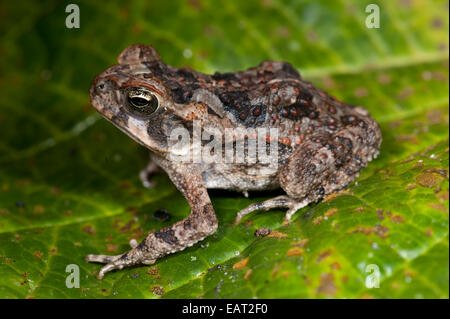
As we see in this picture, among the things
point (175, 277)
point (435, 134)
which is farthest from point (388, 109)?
point (175, 277)

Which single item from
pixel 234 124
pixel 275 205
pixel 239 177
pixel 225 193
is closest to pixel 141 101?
pixel 234 124

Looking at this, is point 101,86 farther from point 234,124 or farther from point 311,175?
point 311,175

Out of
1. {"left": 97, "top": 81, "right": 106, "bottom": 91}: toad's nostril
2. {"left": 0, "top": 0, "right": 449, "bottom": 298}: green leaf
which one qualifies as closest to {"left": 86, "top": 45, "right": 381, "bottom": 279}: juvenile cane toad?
{"left": 97, "top": 81, "right": 106, "bottom": 91}: toad's nostril

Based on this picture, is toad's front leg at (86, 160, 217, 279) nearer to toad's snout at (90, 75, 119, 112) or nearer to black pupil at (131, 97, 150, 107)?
black pupil at (131, 97, 150, 107)

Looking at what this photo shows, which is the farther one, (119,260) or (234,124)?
(234,124)

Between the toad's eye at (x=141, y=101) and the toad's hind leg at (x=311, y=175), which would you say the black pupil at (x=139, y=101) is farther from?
the toad's hind leg at (x=311, y=175)

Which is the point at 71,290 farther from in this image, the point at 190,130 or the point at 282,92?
the point at 282,92
